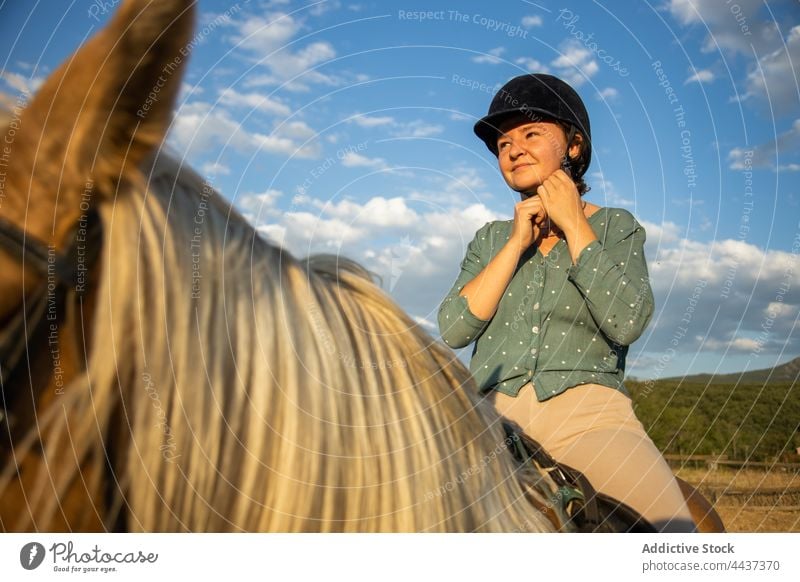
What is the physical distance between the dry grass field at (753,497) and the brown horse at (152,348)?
2.80 m

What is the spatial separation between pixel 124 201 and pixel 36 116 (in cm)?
13

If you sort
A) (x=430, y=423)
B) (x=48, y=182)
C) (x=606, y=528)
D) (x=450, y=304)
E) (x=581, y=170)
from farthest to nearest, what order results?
(x=581, y=170) → (x=450, y=304) → (x=606, y=528) → (x=430, y=423) → (x=48, y=182)

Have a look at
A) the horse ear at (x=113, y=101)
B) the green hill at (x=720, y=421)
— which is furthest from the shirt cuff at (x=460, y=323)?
the green hill at (x=720, y=421)

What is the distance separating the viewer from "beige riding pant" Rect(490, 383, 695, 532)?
1031 mm

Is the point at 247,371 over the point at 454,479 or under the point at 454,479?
over

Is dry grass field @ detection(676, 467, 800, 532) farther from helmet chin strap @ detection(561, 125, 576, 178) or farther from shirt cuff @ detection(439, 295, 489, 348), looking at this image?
shirt cuff @ detection(439, 295, 489, 348)

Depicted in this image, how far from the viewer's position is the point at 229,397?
2.06ft

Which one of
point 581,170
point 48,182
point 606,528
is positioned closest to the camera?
point 48,182

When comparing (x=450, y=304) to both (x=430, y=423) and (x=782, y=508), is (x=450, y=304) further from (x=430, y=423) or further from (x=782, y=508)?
(x=782, y=508)

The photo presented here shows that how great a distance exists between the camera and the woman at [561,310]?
3.49ft

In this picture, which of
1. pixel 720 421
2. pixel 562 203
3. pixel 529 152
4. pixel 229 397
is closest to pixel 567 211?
pixel 562 203

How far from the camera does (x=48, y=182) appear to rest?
0.61 meters

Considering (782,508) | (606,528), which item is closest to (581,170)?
(606,528)

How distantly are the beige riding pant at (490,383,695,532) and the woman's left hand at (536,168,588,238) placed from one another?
0.28 meters
